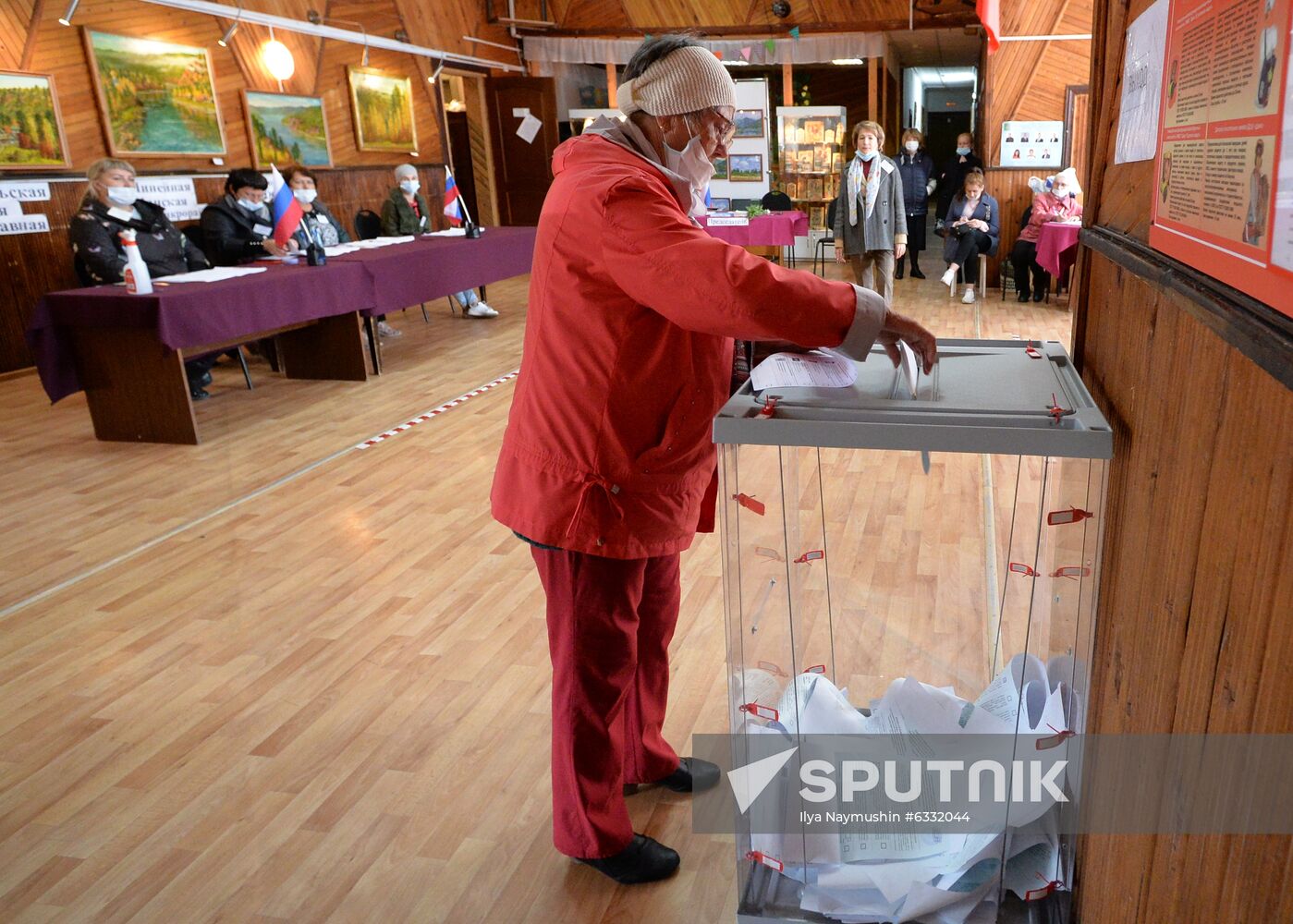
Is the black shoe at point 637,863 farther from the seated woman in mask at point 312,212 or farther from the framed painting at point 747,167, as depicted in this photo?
the framed painting at point 747,167

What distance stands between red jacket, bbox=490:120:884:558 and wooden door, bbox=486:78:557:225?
10459mm

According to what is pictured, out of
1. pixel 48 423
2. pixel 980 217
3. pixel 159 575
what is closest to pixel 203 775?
pixel 159 575

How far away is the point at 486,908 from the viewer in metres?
1.86

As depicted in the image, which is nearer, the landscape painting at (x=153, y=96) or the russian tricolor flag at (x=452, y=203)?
the landscape painting at (x=153, y=96)

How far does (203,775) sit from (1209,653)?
2152mm

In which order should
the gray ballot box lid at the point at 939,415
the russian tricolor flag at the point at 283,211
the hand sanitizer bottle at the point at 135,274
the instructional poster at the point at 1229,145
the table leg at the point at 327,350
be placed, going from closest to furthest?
the instructional poster at the point at 1229,145 → the gray ballot box lid at the point at 939,415 → the hand sanitizer bottle at the point at 135,274 → the russian tricolor flag at the point at 283,211 → the table leg at the point at 327,350

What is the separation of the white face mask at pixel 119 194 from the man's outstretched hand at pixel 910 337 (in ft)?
17.4

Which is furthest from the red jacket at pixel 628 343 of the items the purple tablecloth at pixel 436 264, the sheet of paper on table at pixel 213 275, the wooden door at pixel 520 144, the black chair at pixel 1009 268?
the wooden door at pixel 520 144

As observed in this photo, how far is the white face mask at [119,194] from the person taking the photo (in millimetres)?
5438

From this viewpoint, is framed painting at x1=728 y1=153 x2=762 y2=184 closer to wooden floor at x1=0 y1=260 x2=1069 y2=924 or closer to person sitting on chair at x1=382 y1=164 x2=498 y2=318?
person sitting on chair at x1=382 y1=164 x2=498 y2=318

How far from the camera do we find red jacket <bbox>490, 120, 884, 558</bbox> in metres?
1.37

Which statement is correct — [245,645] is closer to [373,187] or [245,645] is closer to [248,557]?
[248,557]

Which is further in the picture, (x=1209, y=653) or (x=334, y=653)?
(x=334, y=653)

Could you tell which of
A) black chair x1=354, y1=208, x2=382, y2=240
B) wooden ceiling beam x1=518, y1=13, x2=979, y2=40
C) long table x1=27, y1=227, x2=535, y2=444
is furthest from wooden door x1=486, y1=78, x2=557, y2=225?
long table x1=27, y1=227, x2=535, y2=444
